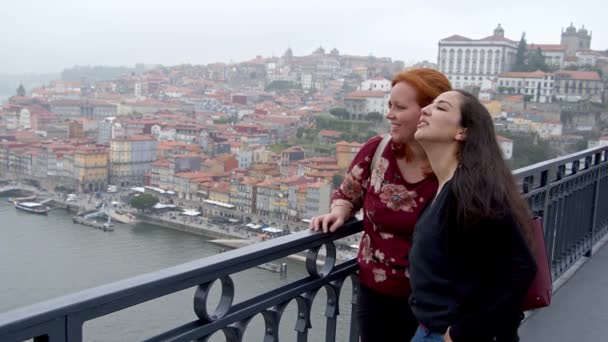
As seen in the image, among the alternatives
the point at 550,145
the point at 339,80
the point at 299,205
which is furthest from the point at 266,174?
the point at 339,80

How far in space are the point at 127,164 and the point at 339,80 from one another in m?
27.2

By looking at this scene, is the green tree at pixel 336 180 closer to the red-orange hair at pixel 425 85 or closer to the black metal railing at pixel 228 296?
the black metal railing at pixel 228 296

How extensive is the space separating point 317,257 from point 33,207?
18526 millimetres

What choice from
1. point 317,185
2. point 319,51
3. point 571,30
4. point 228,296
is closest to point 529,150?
point 317,185

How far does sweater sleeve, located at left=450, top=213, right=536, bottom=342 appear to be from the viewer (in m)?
0.75

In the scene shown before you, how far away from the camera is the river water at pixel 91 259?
766 centimetres

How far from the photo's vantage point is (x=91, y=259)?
45.6 ft

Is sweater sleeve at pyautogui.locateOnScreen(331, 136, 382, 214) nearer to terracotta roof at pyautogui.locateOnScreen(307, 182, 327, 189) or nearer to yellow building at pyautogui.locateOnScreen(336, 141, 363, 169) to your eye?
terracotta roof at pyautogui.locateOnScreen(307, 182, 327, 189)

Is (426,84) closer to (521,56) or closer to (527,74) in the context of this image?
(527,74)

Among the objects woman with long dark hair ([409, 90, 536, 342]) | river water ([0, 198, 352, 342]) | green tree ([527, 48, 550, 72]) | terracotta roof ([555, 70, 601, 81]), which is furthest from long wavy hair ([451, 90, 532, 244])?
green tree ([527, 48, 550, 72])

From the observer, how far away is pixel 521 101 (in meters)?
32.2

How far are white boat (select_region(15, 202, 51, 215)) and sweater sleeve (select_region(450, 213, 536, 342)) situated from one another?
18.6 metres

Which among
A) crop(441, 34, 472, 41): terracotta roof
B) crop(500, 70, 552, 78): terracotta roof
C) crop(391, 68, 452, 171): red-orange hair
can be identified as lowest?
crop(391, 68, 452, 171): red-orange hair

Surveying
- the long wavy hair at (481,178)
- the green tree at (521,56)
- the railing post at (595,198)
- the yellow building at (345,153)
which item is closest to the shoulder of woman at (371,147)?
the long wavy hair at (481,178)
